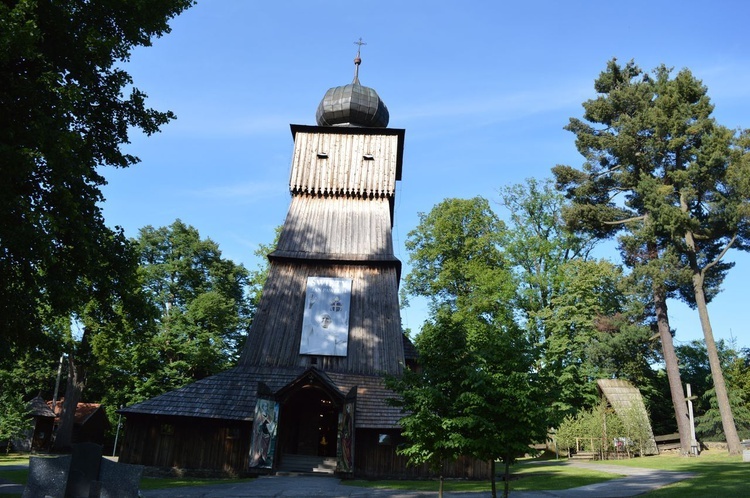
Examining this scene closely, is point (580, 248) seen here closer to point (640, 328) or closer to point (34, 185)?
point (640, 328)

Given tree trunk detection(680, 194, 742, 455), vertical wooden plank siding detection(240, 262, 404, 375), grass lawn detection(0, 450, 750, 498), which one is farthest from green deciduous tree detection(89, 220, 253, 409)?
tree trunk detection(680, 194, 742, 455)

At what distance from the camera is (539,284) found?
3475 cm

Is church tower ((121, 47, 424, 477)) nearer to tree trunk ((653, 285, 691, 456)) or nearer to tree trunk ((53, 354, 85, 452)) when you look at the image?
tree trunk ((653, 285, 691, 456))

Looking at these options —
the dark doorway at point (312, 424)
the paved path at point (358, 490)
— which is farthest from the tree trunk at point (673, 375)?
the dark doorway at point (312, 424)

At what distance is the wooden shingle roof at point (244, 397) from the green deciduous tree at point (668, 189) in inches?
546

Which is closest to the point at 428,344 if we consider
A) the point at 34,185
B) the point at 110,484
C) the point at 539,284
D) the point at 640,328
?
the point at 110,484

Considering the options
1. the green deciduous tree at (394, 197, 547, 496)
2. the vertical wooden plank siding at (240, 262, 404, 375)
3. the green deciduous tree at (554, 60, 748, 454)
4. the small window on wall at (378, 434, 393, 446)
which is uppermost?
the green deciduous tree at (554, 60, 748, 454)

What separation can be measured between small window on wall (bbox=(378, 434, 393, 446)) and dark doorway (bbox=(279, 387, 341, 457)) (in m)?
3.06

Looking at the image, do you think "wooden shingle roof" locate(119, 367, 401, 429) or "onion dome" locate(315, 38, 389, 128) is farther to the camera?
"onion dome" locate(315, 38, 389, 128)

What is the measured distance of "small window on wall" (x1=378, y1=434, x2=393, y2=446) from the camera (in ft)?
64.0

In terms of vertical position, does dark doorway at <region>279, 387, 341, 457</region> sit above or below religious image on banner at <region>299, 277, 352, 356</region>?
below

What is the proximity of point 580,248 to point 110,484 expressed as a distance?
33.0m

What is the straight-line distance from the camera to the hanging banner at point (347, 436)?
19203mm

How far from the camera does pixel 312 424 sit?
74.7 ft
